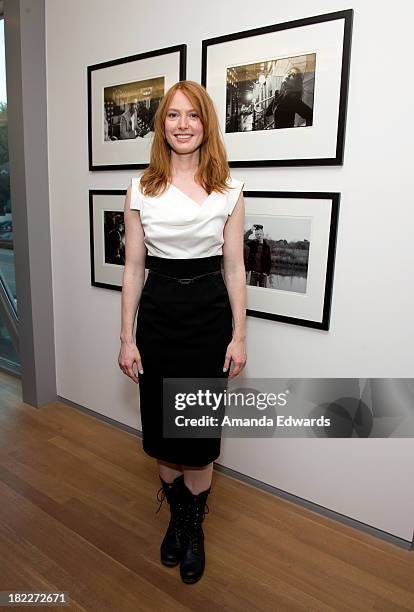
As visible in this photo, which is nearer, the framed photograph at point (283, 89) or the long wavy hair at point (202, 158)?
the long wavy hair at point (202, 158)

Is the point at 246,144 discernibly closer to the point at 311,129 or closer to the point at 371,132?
the point at 311,129

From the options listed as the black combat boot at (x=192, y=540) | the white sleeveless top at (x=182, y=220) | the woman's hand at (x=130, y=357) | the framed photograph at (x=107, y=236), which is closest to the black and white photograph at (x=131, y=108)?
the framed photograph at (x=107, y=236)

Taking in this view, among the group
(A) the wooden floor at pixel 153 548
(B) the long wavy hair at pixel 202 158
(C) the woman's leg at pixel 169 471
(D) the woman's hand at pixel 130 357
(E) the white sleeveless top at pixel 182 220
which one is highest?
(B) the long wavy hair at pixel 202 158

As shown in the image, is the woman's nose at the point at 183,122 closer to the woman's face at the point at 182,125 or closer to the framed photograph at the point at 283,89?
the woman's face at the point at 182,125

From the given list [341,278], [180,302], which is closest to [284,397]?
[341,278]

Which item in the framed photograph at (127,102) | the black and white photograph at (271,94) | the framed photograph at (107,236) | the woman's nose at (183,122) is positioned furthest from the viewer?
the framed photograph at (107,236)

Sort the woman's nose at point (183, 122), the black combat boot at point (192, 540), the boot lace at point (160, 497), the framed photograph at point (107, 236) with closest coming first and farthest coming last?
the woman's nose at point (183, 122) < the black combat boot at point (192, 540) < the boot lace at point (160, 497) < the framed photograph at point (107, 236)

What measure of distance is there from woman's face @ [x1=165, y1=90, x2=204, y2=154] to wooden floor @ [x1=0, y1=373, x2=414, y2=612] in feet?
Result: 5.06

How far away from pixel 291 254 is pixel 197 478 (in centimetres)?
99

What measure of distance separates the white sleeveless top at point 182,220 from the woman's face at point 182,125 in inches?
5.8

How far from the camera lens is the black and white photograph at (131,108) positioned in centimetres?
230

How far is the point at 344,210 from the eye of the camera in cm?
182

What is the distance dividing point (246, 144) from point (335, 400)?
116 cm

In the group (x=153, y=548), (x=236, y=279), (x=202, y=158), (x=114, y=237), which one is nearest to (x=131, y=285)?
(x=236, y=279)
